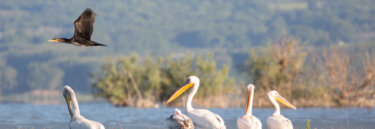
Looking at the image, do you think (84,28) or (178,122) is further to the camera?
(84,28)

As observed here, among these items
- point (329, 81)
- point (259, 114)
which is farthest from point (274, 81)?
point (259, 114)

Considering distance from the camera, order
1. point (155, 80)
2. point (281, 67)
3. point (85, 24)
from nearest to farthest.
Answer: point (85, 24) → point (281, 67) → point (155, 80)

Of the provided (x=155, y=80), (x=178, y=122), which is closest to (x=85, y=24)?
(x=178, y=122)

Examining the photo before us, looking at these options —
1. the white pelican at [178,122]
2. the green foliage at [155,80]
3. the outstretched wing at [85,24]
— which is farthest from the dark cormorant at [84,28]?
the green foliage at [155,80]

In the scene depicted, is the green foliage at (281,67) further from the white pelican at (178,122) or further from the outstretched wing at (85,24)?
the white pelican at (178,122)

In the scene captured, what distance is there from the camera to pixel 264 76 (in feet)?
128

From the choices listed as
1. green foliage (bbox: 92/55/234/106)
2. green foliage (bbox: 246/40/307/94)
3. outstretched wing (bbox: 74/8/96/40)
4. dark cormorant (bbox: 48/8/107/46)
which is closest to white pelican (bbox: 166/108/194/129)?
dark cormorant (bbox: 48/8/107/46)

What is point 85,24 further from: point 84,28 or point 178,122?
point 178,122

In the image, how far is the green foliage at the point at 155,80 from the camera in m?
44.1

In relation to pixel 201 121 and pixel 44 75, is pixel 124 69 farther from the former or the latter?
pixel 44 75

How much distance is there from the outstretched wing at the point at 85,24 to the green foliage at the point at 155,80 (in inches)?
1058

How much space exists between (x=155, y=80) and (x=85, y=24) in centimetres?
2834

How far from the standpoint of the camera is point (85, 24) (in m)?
16.2

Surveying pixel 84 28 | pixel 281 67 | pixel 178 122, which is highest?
pixel 281 67
